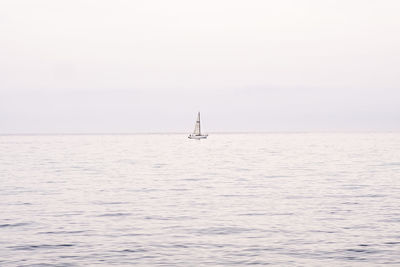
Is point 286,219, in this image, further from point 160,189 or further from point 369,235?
point 160,189

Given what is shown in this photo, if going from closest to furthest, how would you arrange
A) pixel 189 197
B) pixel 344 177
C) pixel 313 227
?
pixel 313 227 → pixel 189 197 → pixel 344 177

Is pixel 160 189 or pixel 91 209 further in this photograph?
pixel 160 189

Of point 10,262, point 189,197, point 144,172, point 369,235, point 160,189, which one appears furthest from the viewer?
point 144,172

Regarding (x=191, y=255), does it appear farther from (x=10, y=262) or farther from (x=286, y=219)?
(x=286, y=219)

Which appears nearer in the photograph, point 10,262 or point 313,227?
point 10,262

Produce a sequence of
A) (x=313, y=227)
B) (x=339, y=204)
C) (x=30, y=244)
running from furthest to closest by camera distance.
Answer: (x=339, y=204) → (x=313, y=227) → (x=30, y=244)

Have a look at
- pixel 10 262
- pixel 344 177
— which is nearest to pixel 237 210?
pixel 10 262

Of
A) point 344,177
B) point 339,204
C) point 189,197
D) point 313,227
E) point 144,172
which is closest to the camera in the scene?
point 313,227

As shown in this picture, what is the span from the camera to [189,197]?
36.9 meters

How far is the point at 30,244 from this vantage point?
2183 centimetres

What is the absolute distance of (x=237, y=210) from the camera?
1198 inches

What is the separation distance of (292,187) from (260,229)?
1852cm

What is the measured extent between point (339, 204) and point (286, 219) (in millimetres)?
6669

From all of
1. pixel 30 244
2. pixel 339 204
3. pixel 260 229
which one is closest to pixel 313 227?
pixel 260 229
